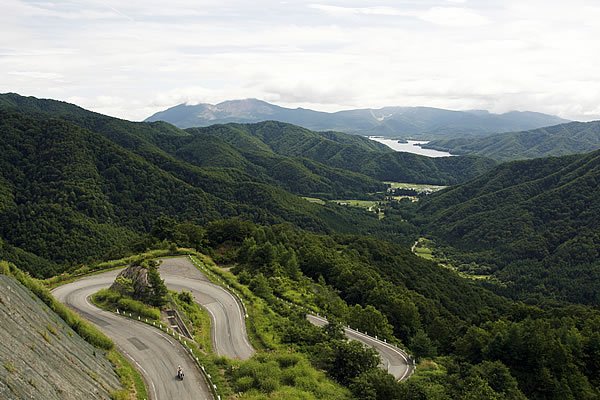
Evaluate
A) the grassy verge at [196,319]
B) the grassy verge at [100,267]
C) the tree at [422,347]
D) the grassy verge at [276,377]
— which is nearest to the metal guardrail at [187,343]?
the grassy verge at [276,377]

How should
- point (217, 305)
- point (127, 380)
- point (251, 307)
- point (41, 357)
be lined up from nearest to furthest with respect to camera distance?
1. point (41, 357)
2. point (127, 380)
3. point (217, 305)
4. point (251, 307)

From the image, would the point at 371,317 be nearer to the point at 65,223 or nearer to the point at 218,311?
the point at 218,311

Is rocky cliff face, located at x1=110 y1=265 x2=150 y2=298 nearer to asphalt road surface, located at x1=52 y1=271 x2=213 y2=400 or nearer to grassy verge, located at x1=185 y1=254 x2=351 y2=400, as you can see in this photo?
asphalt road surface, located at x1=52 y1=271 x2=213 y2=400

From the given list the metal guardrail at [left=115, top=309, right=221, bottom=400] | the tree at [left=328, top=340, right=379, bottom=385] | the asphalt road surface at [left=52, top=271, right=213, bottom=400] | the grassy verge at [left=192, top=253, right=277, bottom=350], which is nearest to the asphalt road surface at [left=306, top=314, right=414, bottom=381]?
the tree at [left=328, top=340, right=379, bottom=385]

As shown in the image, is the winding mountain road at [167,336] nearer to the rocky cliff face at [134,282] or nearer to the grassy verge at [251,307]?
the grassy verge at [251,307]

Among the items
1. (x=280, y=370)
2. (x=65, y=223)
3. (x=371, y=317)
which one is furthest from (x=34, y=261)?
(x=280, y=370)

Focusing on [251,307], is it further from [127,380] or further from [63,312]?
[63,312]

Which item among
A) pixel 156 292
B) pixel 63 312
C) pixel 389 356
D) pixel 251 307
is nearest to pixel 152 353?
pixel 63 312
